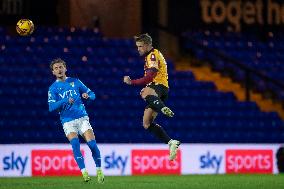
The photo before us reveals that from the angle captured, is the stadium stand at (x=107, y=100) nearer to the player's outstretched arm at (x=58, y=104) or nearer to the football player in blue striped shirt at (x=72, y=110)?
the football player in blue striped shirt at (x=72, y=110)

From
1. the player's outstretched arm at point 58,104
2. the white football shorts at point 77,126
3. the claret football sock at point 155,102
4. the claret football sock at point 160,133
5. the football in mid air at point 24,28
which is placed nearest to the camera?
the player's outstretched arm at point 58,104

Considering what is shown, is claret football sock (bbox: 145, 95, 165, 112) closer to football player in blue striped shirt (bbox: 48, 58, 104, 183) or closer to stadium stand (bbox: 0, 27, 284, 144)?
football player in blue striped shirt (bbox: 48, 58, 104, 183)

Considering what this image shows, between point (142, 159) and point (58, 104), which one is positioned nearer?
point (58, 104)

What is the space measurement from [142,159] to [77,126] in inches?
176

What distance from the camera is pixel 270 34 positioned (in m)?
22.6

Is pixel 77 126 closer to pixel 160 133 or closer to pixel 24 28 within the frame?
pixel 160 133

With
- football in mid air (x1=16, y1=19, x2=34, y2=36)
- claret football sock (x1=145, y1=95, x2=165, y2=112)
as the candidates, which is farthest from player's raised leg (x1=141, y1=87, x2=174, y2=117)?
football in mid air (x1=16, y1=19, x2=34, y2=36)

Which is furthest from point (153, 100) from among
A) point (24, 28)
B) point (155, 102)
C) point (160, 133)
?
point (24, 28)

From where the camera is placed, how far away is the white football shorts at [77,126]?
37.1 feet

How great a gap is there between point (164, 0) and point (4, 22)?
4300 millimetres

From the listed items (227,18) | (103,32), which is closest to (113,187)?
(103,32)

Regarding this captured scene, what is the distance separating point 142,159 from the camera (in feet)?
51.4

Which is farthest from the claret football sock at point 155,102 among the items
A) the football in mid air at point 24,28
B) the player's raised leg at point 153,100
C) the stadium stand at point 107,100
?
the stadium stand at point 107,100

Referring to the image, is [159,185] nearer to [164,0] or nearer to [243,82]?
[243,82]
